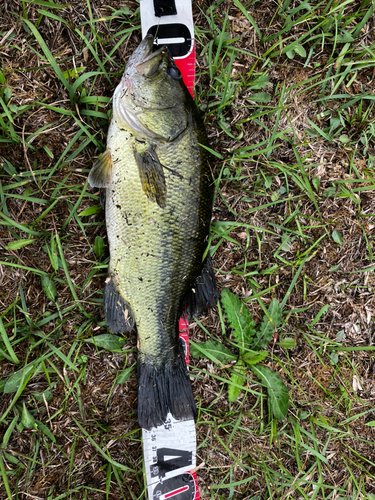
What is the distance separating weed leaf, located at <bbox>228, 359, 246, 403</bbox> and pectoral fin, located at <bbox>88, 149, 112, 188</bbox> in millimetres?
1590

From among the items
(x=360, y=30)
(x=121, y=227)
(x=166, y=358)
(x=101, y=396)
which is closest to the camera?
(x=121, y=227)

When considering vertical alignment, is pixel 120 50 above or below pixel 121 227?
above

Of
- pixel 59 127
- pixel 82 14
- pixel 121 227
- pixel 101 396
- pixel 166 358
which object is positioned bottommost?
pixel 101 396

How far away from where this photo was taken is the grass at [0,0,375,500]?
7.03 ft

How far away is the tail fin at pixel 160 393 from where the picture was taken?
213cm

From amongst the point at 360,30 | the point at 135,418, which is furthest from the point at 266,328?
the point at 360,30

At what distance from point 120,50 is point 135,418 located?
256 cm

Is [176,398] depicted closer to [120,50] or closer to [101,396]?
[101,396]

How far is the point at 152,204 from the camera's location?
74.4 inches

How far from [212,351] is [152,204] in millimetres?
1182

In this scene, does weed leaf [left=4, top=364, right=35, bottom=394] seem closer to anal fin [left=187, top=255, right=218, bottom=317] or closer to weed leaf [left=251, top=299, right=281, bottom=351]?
anal fin [left=187, top=255, right=218, bottom=317]

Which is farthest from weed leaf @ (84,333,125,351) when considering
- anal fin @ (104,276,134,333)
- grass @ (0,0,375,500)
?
anal fin @ (104,276,134,333)

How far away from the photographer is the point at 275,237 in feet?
8.29

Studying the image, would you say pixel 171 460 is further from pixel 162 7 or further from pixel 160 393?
pixel 162 7
